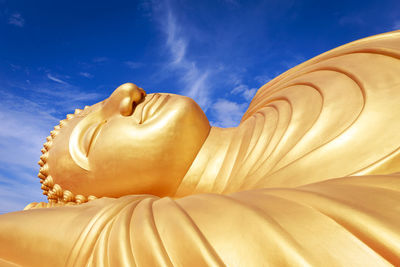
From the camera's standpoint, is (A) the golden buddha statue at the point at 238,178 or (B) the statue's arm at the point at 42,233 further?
(B) the statue's arm at the point at 42,233

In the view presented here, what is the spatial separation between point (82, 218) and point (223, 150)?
5.24ft

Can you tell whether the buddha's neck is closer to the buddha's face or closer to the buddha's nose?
the buddha's face

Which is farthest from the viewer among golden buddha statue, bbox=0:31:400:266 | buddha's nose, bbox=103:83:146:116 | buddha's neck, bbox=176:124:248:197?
buddha's nose, bbox=103:83:146:116

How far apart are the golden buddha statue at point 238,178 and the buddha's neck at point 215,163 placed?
0.01 metres

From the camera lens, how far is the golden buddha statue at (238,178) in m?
0.83

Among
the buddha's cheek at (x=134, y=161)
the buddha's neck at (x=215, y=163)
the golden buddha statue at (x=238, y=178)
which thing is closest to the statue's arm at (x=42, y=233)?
the golden buddha statue at (x=238, y=178)

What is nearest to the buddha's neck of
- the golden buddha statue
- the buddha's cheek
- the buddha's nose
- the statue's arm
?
the golden buddha statue

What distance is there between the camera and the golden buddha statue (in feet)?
2.72

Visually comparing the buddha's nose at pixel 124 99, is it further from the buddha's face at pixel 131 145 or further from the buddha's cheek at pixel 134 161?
the buddha's cheek at pixel 134 161

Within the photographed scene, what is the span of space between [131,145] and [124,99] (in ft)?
1.45

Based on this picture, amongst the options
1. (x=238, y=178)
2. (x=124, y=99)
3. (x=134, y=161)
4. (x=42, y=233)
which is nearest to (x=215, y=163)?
(x=238, y=178)

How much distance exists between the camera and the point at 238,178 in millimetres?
2135

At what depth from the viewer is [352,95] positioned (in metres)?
1.79

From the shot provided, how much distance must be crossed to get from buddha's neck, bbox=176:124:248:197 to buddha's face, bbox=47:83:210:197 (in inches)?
2.7
